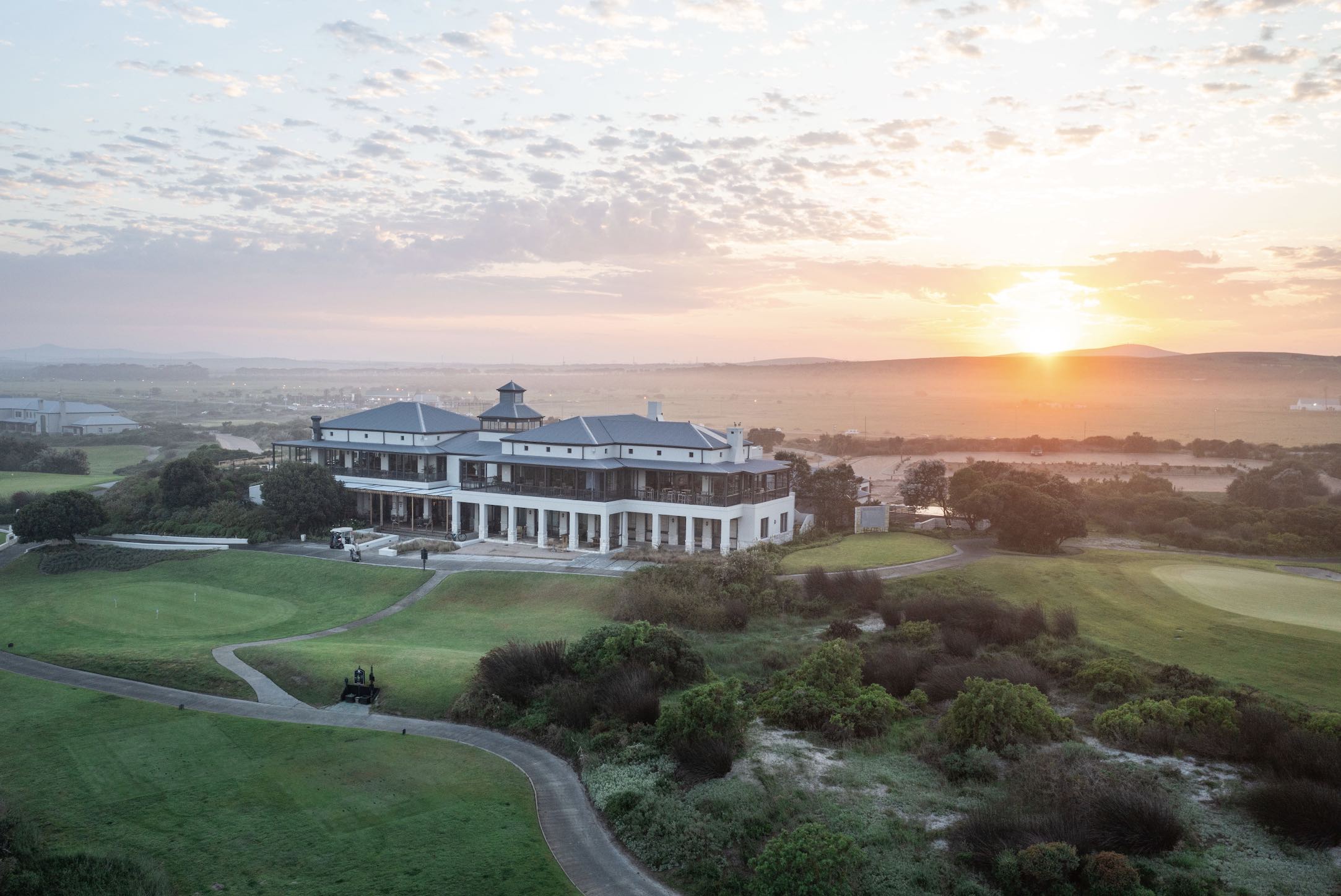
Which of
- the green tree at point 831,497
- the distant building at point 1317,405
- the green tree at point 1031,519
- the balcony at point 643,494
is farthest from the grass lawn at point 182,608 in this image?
the distant building at point 1317,405

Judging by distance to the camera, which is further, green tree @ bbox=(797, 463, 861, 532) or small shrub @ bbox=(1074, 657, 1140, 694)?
green tree @ bbox=(797, 463, 861, 532)

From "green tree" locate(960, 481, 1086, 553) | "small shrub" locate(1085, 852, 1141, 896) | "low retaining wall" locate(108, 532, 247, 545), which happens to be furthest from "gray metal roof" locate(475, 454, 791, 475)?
"small shrub" locate(1085, 852, 1141, 896)

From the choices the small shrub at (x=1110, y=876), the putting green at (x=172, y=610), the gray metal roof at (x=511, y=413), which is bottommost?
the putting green at (x=172, y=610)

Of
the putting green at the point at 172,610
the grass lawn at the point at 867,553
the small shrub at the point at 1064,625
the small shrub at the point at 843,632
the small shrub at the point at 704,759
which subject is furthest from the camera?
the grass lawn at the point at 867,553

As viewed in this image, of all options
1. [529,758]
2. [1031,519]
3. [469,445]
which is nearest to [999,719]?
[529,758]

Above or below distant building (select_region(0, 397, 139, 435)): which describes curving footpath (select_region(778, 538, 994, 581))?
below

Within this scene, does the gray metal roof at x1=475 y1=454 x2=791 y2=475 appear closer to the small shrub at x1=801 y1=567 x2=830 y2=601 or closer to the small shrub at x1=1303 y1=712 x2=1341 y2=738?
the small shrub at x1=801 y1=567 x2=830 y2=601

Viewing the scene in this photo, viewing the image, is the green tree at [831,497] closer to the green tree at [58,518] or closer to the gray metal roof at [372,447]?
the gray metal roof at [372,447]
